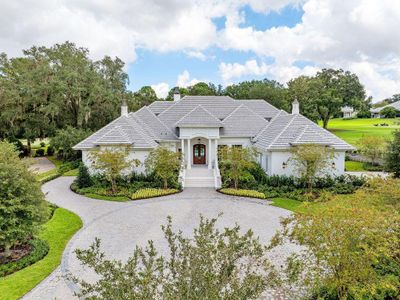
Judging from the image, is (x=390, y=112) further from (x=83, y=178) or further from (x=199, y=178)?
(x=83, y=178)

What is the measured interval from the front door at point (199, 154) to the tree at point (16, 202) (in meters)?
17.3

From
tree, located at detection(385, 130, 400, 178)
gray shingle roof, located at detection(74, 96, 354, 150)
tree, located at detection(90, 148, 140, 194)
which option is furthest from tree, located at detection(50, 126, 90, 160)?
tree, located at detection(385, 130, 400, 178)

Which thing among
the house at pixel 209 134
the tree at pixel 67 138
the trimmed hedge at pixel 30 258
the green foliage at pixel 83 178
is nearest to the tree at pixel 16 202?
the trimmed hedge at pixel 30 258

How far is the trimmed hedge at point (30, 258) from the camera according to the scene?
1056cm

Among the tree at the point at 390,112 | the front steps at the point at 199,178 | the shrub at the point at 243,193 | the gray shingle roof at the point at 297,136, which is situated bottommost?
the shrub at the point at 243,193

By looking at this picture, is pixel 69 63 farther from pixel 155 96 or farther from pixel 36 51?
pixel 155 96

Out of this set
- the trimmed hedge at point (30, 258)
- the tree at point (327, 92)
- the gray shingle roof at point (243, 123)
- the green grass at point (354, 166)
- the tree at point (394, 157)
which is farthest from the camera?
the tree at point (327, 92)

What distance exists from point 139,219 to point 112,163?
5.87m

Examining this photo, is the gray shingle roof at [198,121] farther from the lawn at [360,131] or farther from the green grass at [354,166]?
the lawn at [360,131]

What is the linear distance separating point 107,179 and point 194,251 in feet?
58.0

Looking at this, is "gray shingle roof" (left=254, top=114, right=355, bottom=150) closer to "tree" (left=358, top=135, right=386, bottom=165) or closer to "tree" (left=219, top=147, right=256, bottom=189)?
"tree" (left=219, top=147, right=256, bottom=189)

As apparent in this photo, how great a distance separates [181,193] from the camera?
21344 millimetres

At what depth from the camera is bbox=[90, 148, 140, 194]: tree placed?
20281 mm

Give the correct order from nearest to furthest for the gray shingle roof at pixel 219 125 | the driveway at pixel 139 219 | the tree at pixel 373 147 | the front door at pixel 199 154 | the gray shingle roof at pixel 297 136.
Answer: the driveway at pixel 139 219 < the gray shingle roof at pixel 297 136 < the gray shingle roof at pixel 219 125 < the front door at pixel 199 154 < the tree at pixel 373 147
